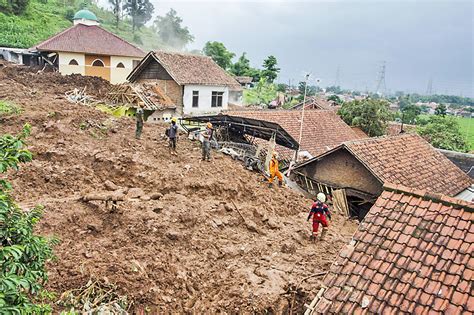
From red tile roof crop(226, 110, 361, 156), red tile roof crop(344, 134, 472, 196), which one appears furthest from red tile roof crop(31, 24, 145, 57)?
red tile roof crop(344, 134, 472, 196)

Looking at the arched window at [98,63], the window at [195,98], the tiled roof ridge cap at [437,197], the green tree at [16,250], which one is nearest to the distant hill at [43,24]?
the arched window at [98,63]

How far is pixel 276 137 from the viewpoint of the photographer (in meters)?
16.0

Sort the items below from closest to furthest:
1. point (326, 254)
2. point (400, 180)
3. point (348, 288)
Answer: point (348, 288) → point (326, 254) → point (400, 180)

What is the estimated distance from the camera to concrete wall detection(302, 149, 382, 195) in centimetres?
1429

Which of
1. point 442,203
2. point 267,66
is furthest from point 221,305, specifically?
point 267,66

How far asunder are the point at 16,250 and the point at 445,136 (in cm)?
3560

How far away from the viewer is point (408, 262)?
5.53 m

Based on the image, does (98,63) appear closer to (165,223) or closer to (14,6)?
(14,6)

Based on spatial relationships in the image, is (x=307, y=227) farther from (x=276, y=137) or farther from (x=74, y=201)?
(x=74, y=201)

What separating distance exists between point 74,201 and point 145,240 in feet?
9.09

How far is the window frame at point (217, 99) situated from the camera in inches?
1144

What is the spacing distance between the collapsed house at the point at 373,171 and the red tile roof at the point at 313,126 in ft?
18.5

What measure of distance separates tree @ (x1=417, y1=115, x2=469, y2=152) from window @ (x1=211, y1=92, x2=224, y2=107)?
1830 centimetres

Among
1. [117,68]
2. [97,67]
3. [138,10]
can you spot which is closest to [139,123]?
[97,67]
